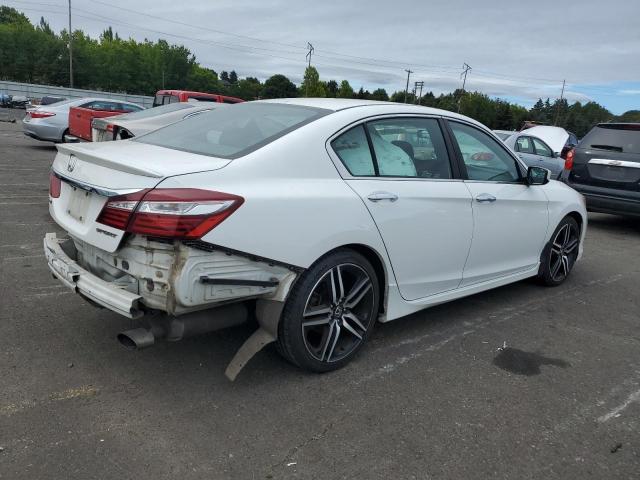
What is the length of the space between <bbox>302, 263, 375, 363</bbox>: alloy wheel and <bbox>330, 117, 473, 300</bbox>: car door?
296 millimetres

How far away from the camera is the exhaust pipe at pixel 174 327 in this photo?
2664 mm

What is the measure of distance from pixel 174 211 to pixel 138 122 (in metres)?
6.75

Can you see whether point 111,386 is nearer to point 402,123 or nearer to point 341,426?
point 341,426

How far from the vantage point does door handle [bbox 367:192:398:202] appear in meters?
3.25

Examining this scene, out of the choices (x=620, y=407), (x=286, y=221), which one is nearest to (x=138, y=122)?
(x=286, y=221)

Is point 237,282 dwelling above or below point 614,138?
below

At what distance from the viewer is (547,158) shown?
13.2 m

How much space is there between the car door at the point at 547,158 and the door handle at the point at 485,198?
9882 millimetres

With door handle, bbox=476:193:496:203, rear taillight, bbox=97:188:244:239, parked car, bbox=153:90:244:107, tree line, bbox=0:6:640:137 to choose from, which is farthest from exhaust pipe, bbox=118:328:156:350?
tree line, bbox=0:6:640:137

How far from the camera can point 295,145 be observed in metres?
3.03

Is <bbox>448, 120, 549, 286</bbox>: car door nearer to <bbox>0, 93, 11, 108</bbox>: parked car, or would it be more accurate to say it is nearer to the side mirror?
the side mirror

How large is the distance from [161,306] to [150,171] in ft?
2.22

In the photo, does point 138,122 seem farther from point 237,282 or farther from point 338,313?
point 237,282

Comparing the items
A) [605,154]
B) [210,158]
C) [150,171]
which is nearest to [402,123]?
[210,158]
